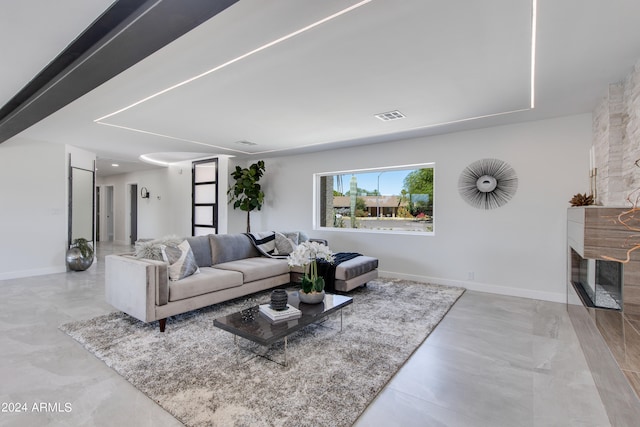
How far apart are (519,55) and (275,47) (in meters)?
1.93

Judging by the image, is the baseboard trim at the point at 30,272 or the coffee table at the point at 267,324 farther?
the baseboard trim at the point at 30,272

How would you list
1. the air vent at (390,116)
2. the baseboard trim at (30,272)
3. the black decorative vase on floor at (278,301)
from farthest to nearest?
1. the baseboard trim at (30,272)
2. the air vent at (390,116)
3. the black decorative vase on floor at (278,301)

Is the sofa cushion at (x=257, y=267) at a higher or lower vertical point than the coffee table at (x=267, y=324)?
higher

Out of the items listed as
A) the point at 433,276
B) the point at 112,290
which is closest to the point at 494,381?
the point at 433,276

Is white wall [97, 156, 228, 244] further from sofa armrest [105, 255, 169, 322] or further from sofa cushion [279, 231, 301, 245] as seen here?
sofa armrest [105, 255, 169, 322]

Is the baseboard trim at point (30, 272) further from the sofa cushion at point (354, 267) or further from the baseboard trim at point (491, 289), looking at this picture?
the baseboard trim at point (491, 289)

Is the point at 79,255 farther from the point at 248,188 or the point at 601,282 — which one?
the point at 601,282

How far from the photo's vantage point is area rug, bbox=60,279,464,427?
1.82m

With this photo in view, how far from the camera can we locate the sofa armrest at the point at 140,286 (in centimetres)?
286

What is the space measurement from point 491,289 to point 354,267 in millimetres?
2055

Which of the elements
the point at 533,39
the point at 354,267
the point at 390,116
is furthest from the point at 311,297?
the point at 533,39

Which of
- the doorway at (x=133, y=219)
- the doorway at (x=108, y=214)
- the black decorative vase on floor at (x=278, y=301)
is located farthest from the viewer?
the doorway at (x=108, y=214)

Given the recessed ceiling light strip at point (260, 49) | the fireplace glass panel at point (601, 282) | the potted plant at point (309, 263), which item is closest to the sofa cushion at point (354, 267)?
the potted plant at point (309, 263)

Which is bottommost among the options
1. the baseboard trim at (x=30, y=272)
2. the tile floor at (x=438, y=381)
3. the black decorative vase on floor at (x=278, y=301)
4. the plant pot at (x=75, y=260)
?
the tile floor at (x=438, y=381)
